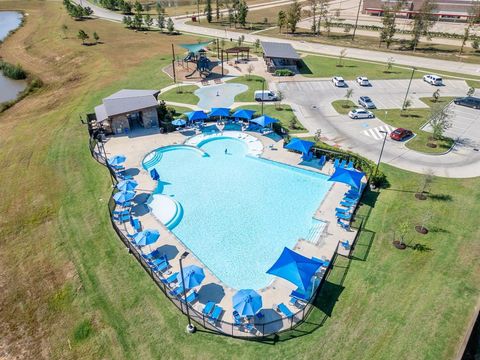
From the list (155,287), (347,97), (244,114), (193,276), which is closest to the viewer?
(193,276)

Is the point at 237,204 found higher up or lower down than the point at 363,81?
lower down

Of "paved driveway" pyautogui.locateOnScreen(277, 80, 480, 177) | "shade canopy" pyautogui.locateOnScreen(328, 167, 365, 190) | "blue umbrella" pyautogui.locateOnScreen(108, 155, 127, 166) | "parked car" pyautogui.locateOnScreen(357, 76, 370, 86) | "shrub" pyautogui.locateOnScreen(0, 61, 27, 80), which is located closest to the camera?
"shade canopy" pyautogui.locateOnScreen(328, 167, 365, 190)

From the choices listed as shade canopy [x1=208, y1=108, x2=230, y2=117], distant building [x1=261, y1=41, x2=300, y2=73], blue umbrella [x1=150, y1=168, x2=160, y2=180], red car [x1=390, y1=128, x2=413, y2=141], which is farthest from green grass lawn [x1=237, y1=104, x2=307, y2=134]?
blue umbrella [x1=150, y1=168, x2=160, y2=180]

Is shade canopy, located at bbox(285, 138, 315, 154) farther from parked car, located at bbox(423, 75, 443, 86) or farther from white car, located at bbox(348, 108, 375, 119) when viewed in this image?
parked car, located at bbox(423, 75, 443, 86)

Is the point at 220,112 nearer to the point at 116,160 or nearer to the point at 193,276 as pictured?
the point at 116,160

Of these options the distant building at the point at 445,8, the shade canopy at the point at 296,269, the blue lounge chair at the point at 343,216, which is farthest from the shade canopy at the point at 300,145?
the distant building at the point at 445,8

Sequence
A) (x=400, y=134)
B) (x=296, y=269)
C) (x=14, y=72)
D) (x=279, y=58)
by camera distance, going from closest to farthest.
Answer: (x=296, y=269) < (x=400, y=134) < (x=279, y=58) < (x=14, y=72)

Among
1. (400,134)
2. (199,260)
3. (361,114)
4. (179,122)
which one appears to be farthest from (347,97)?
(199,260)

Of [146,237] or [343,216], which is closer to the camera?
[146,237]
